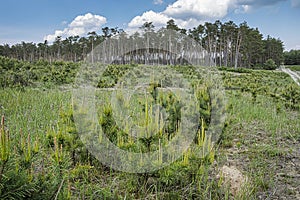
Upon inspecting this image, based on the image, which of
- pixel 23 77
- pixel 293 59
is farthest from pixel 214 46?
pixel 23 77

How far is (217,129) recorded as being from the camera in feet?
13.2

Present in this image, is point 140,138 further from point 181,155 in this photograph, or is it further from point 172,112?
point 172,112

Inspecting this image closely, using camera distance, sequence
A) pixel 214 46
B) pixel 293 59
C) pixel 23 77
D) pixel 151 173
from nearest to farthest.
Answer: pixel 151 173 → pixel 23 77 → pixel 214 46 → pixel 293 59

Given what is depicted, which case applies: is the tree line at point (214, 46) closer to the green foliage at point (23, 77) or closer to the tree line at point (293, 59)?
the tree line at point (293, 59)

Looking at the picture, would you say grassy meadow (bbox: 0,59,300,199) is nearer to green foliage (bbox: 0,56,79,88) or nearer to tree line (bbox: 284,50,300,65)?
green foliage (bbox: 0,56,79,88)

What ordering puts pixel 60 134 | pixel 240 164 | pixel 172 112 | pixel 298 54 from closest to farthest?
pixel 60 134
pixel 240 164
pixel 172 112
pixel 298 54

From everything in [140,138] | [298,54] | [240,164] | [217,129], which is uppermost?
[298,54]

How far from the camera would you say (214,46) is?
45.8 meters

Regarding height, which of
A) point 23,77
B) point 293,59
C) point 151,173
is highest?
point 293,59

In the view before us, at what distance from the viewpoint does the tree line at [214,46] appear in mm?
40969

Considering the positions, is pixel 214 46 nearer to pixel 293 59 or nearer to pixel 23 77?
pixel 293 59

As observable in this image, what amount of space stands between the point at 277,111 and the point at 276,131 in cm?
203

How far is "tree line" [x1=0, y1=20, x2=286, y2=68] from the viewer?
4097 cm

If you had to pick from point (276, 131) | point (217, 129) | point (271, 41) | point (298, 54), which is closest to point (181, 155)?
point (217, 129)
